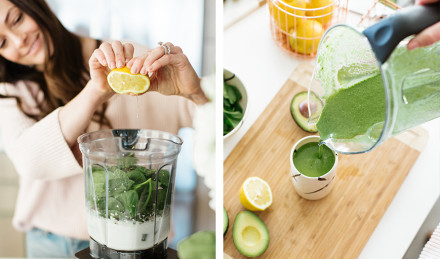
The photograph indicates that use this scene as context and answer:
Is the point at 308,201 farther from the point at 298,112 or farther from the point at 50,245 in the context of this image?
the point at 50,245

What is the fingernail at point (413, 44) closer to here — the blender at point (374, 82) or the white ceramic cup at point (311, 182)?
the blender at point (374, 82)

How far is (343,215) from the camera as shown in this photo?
0.90m

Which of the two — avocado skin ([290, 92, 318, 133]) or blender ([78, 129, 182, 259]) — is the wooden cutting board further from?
blender ([78, 129, 182, 259])

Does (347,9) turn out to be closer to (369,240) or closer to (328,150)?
(328,150)

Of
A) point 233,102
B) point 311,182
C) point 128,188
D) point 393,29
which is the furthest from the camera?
point 233,102

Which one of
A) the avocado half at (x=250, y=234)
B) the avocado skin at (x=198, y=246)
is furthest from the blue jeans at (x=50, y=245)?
the avocado half at (x=250, y=234)

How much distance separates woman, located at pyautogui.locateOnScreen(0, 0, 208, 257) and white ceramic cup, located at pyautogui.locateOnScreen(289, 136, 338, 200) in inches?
8.9

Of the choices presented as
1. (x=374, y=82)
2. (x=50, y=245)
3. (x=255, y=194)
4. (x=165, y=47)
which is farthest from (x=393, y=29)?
(x=50, y=245)

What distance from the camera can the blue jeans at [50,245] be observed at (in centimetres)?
74

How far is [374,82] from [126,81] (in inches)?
14.7

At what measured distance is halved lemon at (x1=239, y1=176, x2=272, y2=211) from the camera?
882 millimetres

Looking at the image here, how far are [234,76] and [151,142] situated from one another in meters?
0.30

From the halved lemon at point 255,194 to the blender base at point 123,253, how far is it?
19 cm

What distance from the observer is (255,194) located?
0.89 meters
